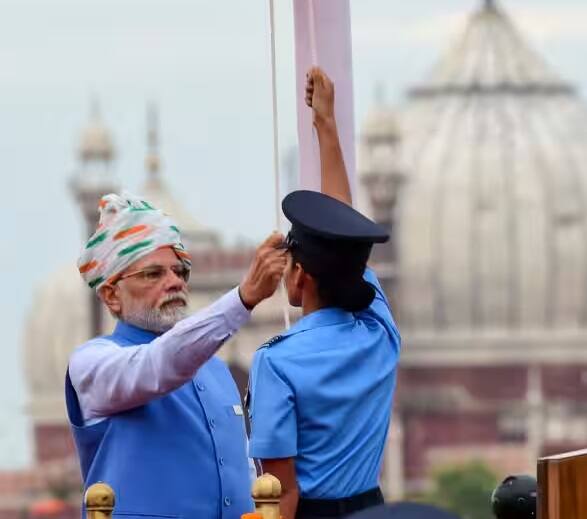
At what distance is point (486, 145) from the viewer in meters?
53.9

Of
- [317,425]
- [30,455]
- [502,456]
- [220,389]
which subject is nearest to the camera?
[317,425]

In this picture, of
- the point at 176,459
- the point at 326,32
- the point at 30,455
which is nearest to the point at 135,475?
the point at 176,459

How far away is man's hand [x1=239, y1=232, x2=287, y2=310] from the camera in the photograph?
12.7 ft

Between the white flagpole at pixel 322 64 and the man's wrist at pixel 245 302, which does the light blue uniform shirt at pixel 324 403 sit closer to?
the man's wrist at pixel 245 302

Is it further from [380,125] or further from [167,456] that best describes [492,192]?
[167,456]

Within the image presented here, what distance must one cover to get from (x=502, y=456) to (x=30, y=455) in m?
9.21

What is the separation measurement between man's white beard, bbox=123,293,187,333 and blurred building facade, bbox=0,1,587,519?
137 ft

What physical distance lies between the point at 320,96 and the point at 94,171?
47893 mm

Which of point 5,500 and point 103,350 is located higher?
point 103,350

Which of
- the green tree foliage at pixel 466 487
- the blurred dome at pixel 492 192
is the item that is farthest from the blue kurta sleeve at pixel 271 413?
the blurred dome at pixel 492 192

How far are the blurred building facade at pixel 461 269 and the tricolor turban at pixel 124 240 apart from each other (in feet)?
137

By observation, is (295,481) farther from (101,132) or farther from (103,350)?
(101,132)

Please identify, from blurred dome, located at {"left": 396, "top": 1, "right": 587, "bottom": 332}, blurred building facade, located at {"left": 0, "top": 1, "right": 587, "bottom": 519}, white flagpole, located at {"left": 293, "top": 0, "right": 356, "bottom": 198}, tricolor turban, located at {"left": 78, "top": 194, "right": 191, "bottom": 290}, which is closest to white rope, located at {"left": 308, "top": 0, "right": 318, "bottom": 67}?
white flagpole, located at {"left": 293, "top": 0, "right": 356, "bottom": 198}

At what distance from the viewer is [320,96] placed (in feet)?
13.8
